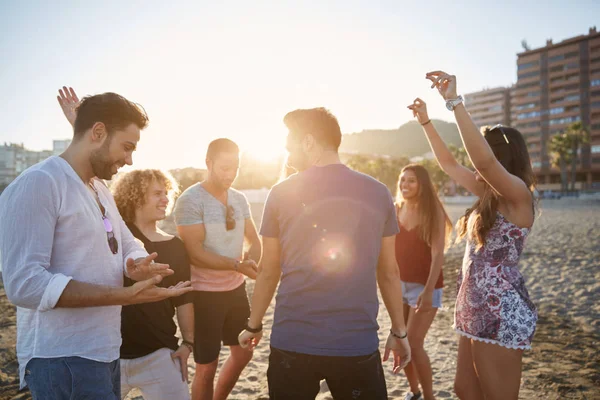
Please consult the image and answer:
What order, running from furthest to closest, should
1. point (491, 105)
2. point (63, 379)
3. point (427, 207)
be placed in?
point (491, 105)
point (427, 207)
point (63, 379)

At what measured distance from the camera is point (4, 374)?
205 inches

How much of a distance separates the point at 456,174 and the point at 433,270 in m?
1.19

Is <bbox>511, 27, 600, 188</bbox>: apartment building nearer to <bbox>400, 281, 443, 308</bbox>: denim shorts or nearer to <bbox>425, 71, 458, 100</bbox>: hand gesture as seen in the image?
<bbox>400, 281, 443, 308</bbox>: denim shorts

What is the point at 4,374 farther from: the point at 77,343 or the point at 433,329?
the point at 433,329

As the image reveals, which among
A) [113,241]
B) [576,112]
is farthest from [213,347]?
[576,112]

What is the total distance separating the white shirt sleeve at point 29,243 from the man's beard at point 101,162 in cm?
27

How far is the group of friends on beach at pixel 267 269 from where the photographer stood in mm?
1820

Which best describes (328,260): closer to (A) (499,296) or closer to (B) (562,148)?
(A) (499,296)

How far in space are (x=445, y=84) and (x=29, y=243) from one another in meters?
2.47

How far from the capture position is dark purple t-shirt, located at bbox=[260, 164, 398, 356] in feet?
7.31

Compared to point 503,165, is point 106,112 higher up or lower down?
higher up

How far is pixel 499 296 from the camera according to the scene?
2746 millimetres

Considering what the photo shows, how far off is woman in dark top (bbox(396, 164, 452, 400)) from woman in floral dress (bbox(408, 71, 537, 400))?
38.2 inches

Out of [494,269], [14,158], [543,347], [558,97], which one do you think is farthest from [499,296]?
[14,158]
